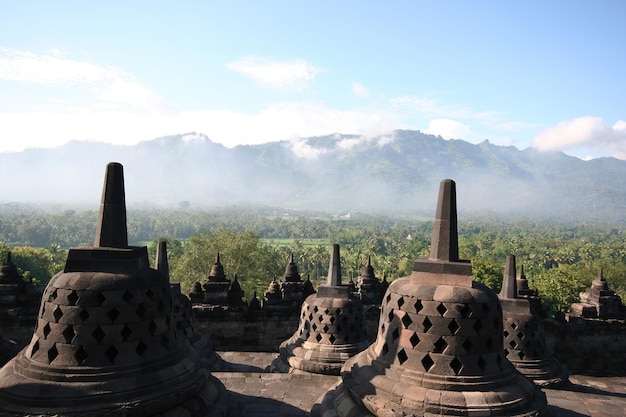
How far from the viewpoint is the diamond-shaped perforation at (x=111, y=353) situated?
474 centimetres

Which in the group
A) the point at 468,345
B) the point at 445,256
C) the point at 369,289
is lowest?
the point at 369,289

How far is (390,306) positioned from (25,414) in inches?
167

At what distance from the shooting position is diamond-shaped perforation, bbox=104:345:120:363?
4742mm

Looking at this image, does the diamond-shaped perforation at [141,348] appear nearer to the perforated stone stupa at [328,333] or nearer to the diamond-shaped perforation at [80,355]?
the diamond-shaped perforation at [80,355]

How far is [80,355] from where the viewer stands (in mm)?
4715

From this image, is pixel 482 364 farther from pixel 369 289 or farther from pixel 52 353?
pixel 369 289

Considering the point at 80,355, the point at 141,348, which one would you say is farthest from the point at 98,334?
the point at 141,348

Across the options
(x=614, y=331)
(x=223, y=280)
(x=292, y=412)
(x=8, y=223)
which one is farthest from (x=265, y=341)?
(x=8, y=223)

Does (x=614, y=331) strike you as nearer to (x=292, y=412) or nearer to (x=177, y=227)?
(x=292, y=412)

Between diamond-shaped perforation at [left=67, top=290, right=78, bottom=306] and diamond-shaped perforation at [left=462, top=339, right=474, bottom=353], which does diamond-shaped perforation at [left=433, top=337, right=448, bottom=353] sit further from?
diamond-shaped perforation at [left=67, top=290, right=78, bottom=306]

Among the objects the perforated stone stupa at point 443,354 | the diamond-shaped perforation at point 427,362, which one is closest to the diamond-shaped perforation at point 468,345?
the perforated stone stupa at point 443,354

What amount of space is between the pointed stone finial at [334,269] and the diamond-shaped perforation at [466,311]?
5.46 meters

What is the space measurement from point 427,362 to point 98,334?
383 centimetres

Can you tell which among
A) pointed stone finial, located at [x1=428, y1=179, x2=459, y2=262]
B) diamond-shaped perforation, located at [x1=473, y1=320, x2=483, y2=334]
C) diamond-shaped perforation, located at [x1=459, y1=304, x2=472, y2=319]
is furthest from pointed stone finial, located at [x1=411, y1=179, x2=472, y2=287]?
diamond-shaped perforation, located at [x1=473, y1=320, x2=483, y2=334]
